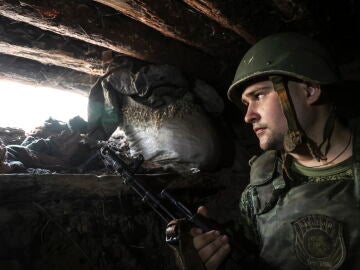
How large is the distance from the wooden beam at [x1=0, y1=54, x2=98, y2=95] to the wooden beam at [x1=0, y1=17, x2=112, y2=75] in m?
0.22

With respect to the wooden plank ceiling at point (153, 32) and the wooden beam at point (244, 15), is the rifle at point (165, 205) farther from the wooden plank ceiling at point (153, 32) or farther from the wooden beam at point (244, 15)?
the wooden beam at point (244, 15)

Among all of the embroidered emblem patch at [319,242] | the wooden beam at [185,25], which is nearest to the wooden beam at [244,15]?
the wooden beam at [185,25]

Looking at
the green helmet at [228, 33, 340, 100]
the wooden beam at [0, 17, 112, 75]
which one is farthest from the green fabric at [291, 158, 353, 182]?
the wooden beam at [0, 17, 112, 75]

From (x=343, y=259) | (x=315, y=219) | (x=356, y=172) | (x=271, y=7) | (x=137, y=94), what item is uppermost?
(x=271, y=7)

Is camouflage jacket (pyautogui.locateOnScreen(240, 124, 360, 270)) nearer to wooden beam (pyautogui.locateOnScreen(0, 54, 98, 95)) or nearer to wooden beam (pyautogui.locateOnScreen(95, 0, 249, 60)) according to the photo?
wooden beam (pyautogui.locateOnScreen(95, 0, 249, 60))

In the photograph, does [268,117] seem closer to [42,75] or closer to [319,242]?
[319,242]

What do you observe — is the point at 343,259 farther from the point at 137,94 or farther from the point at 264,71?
the point at 137,94

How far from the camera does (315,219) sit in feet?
5.83

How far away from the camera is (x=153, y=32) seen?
3.19 meters

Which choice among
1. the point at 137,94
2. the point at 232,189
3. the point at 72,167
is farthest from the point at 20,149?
the point at 232,189

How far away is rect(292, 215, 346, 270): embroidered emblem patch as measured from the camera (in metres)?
1.67

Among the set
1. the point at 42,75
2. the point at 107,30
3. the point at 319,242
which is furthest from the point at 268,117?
the point at 42,75

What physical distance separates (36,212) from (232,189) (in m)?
2.05

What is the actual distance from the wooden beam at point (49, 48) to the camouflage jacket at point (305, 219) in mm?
2241
